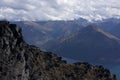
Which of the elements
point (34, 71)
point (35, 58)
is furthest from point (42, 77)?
point (35, 58)

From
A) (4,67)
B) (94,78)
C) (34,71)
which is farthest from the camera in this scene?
(94,78)

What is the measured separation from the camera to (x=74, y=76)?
157125 millimetres

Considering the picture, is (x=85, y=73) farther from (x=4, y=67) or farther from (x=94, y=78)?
(x=4, y=67)

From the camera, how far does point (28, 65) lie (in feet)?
385

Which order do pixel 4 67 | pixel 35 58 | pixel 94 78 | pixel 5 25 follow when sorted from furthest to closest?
pixel 94 78, pixel 35 58, pixel 5 25, pixel 4 67

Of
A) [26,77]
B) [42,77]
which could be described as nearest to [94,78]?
[42,77]

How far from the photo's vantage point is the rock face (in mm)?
100594

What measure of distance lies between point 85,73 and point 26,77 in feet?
188

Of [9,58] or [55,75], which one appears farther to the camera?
[55,75]

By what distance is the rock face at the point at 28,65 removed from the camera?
101m

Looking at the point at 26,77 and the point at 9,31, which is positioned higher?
the point at 9,31

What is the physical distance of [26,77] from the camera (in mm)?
110438

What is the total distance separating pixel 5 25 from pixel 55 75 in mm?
50140

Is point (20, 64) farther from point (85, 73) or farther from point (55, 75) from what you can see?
point (85, 73)
